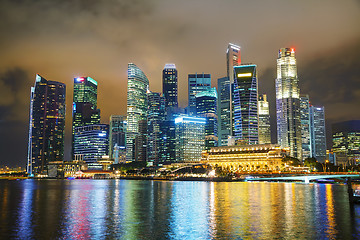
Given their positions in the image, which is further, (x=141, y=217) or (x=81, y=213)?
(x=81, y=213)

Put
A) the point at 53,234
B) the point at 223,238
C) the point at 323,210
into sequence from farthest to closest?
the point at 323,210 < the point at 53,234 < the point at 223,238

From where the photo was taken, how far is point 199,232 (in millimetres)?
41969

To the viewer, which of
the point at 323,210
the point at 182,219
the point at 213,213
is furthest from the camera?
the point at 323,210

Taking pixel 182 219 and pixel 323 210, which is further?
pixel 323 210

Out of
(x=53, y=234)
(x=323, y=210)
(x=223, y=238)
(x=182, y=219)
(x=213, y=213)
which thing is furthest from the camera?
(x=323, y=210)

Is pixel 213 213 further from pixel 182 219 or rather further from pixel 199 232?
pixel 199 232

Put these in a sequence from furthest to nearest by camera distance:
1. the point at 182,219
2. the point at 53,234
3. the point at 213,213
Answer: the point at 213,213
the point at 182,219
the point at 53,234

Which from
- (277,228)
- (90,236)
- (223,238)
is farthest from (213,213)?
(90,236)

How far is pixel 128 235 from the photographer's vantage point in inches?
Answer: 1587

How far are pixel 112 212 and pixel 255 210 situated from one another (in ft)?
85.0

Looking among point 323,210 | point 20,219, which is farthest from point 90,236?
point 323,210

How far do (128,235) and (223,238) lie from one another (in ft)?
36.8

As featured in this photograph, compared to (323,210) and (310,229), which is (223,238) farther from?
(323,210)

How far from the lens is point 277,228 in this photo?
44125 mm
